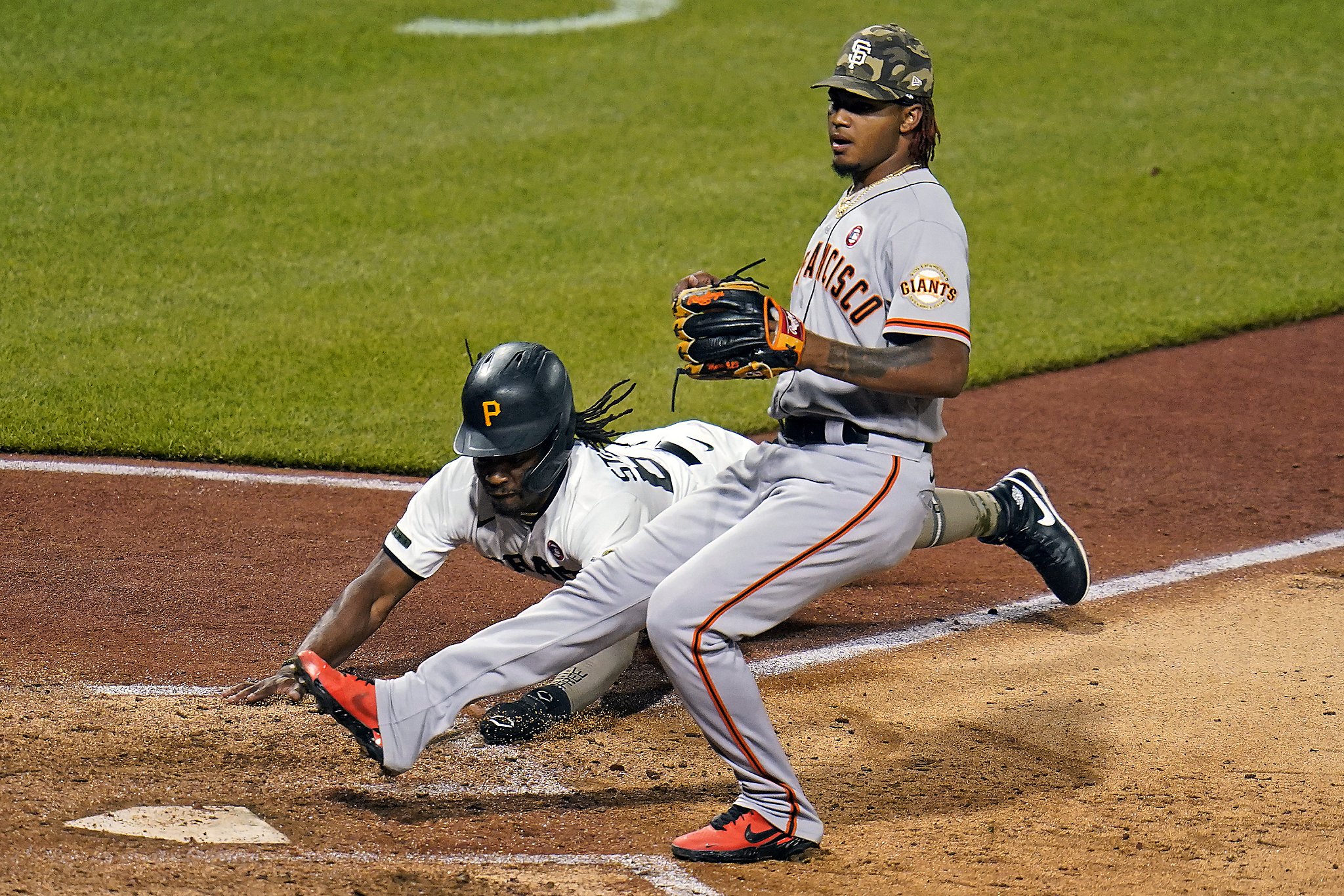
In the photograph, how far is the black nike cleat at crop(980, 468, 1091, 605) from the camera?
495 centimetres

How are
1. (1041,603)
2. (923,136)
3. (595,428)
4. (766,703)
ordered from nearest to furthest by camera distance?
(923,136) < (766,703) < (595,428) < (1041,603)

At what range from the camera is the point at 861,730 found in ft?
14.4

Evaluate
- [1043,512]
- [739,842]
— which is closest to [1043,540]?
[1043,512]

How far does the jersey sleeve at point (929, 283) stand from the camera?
335cm

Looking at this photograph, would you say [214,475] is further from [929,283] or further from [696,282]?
[929,283]

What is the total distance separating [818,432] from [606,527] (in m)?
0.83

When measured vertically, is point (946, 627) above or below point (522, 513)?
below

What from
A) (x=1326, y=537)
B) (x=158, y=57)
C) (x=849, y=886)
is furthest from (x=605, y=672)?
(x=158, y=57)

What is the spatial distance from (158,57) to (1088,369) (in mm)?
7975

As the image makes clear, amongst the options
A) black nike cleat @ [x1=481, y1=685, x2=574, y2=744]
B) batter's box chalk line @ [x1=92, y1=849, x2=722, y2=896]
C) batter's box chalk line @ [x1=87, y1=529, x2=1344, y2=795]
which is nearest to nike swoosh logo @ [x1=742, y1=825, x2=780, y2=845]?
batter's box chalk line @ [x1=92, y1=849, x2=722, y2=896]

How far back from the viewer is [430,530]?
4348 mm

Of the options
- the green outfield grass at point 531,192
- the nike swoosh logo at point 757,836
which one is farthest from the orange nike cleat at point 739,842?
the green outfield grass at point 531,192

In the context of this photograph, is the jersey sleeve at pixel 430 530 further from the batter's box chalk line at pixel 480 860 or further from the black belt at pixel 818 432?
the black belt at pixel 818 432

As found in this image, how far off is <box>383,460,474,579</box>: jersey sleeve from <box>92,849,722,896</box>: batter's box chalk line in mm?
1007
